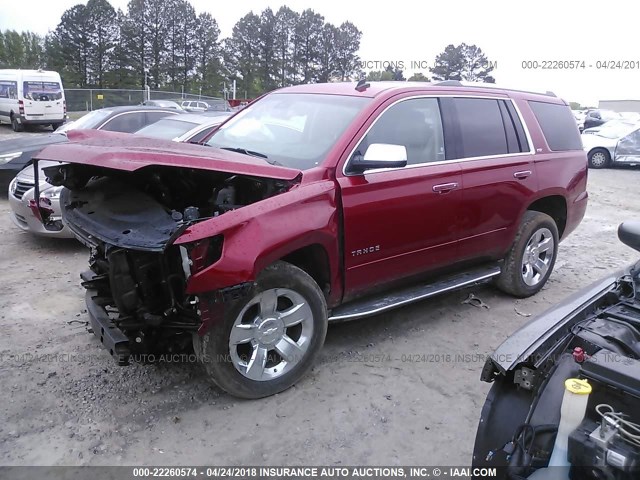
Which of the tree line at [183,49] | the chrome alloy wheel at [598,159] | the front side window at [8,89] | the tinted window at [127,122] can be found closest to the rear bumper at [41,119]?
the front side window at [8,89]

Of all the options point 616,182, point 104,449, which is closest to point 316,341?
point 104,449

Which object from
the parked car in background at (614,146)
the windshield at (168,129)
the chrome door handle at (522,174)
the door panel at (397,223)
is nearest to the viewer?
the door panel at (397,223)

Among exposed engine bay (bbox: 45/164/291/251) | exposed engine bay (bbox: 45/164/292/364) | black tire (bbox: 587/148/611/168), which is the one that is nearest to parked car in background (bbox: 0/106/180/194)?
exposed engine bay (bbox: 45/164/291/251)

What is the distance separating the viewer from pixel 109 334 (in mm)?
3014

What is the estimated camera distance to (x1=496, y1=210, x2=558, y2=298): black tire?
4902 mm

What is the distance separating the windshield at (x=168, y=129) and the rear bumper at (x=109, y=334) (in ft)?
11.4

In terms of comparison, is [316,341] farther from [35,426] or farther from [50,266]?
[50,266]

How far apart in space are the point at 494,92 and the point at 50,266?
4.84 metres

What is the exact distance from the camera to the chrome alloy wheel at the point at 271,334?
10.4ft

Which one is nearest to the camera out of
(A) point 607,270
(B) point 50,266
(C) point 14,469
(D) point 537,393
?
(D) point 537,393

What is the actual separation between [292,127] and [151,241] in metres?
1.67

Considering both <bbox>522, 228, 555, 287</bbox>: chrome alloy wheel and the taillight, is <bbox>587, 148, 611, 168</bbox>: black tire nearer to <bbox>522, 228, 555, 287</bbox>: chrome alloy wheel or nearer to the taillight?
<bbox>522, 228, 555, 287</bbox>: chrome alloy wheel

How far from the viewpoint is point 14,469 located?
2.70m

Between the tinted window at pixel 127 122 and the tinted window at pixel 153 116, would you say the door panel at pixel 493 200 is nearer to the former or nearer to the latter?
the tinted window at pixel 127 122
